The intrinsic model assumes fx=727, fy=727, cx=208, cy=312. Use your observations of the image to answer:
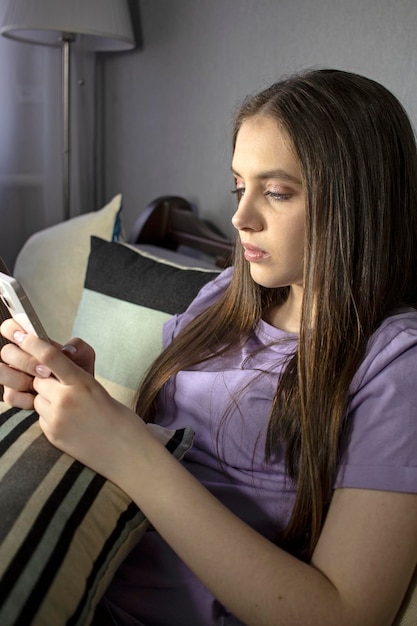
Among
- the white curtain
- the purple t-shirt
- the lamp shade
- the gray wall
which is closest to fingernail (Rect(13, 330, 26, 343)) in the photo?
the purple t-shirt

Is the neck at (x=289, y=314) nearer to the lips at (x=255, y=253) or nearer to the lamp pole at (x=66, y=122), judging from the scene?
the lips at (x=255, y=253)

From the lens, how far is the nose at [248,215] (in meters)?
0.90

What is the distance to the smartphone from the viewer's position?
0.71 metres

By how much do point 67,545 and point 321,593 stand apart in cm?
25

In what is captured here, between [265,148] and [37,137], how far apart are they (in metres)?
1.85

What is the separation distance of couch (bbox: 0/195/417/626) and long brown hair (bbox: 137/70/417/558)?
145mm

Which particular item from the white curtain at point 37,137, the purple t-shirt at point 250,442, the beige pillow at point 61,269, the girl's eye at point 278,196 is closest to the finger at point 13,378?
the purple t-shirt at point 250,442

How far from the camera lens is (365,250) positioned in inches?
34.3

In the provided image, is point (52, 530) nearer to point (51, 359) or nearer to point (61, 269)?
point (51, 359)

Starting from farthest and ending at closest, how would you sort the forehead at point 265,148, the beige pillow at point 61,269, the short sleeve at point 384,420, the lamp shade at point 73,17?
1. the lamp shade at point 73,17
2. the beige pillow at point 61,269
3. the forehead at point 265,148
4. the short sleeve at point 384,420

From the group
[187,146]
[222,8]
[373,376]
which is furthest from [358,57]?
[373,376]

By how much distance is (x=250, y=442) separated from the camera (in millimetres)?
909

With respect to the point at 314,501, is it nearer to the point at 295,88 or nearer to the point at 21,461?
the point at 21,461

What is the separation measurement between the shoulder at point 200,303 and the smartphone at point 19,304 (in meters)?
0.42
